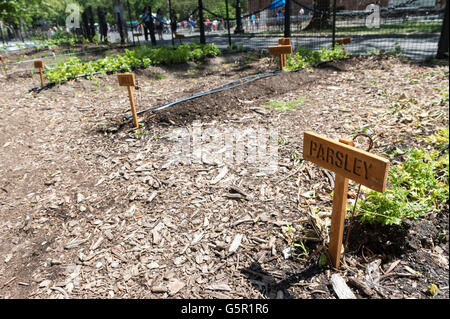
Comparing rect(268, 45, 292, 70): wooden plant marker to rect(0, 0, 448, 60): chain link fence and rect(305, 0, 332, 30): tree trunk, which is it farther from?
rect(305, 0, 332, 30): tree trunk

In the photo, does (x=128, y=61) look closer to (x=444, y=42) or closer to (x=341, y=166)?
(x=444, y=42)

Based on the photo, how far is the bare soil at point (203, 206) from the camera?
2242mm

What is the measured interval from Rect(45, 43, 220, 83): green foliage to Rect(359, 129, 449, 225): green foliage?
6.55 metres

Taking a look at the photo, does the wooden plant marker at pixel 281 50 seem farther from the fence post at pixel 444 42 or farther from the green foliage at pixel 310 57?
the fence post at pixel 444 42

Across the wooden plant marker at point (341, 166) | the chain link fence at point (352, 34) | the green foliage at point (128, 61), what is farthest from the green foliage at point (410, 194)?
the green foliage at point (128, 61)

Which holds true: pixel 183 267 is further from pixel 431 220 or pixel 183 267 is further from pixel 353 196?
pixel 431 220

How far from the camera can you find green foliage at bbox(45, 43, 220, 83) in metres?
7.16

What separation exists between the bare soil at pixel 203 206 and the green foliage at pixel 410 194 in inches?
5.5

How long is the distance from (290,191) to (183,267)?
3.91ft

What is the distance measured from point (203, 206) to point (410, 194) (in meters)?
1.68

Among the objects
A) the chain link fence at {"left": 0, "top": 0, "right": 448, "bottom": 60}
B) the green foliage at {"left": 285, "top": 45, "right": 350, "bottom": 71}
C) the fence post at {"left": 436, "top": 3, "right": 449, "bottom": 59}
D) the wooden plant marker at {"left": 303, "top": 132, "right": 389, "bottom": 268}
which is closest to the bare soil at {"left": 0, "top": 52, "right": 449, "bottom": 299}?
the wooden plant marker at {"left": 303, "top": 132, "right": 389, "bottom": 268}

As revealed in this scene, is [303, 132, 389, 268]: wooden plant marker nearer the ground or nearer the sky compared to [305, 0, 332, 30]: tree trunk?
nearer the ground

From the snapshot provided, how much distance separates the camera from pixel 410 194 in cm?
255
